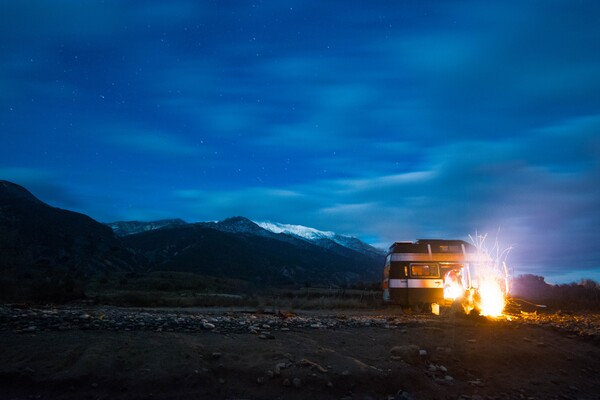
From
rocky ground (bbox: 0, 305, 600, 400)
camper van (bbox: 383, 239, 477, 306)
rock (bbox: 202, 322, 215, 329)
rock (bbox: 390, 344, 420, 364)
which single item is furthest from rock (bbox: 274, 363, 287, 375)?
camper van (bbox: 383, 239, 477, 306)

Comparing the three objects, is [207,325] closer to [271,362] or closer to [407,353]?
[271,362]

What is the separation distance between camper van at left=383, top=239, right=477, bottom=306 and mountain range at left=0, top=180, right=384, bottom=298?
87.4ft

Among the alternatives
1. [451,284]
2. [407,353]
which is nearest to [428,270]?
[451,284]

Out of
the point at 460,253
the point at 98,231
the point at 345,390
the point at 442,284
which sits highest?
the point at 98,231

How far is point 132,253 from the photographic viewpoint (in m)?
108

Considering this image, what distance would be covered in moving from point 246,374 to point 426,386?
150 inches

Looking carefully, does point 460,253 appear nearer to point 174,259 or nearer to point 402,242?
point 402,242

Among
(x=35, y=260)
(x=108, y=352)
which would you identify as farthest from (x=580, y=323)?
(x=35, y=260)

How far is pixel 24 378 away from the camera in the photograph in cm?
863

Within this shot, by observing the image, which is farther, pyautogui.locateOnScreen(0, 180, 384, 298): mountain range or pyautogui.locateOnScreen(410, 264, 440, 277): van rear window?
pyautogui.locateOnScreen(0, 180, 384, 298): mountain range

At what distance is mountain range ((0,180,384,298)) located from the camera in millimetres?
73225

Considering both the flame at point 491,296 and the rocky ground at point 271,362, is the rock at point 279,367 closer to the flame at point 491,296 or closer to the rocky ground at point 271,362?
the rocky ground at point 271,362

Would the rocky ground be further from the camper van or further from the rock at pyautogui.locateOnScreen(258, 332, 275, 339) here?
the camper van

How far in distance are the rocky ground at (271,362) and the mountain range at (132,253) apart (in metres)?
26.5
